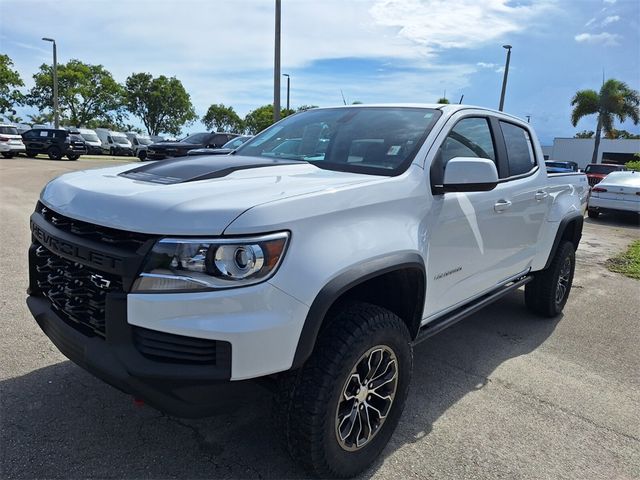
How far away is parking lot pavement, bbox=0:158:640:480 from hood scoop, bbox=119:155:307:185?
3.58 ft

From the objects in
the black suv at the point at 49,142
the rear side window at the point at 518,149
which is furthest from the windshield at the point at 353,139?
the black suv at the point at 49,142

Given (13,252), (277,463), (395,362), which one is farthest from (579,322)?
(13,252)

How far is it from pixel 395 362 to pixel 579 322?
3300mm

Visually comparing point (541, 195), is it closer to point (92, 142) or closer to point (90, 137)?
point (92, 142)

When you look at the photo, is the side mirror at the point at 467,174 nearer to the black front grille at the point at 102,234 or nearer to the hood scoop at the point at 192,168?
the hood scoop at the point at 192,168

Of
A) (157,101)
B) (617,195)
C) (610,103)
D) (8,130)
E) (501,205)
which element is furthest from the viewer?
(157,101)

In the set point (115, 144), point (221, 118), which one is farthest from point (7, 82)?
point (221, 118)

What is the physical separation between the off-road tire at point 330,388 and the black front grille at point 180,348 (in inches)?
16.6

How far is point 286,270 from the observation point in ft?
6.59

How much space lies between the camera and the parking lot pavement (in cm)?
254

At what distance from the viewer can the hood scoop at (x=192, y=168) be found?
2.49 meters

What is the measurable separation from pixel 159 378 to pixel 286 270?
625 mm

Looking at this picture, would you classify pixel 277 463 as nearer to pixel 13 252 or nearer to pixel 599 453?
pixel 599 453

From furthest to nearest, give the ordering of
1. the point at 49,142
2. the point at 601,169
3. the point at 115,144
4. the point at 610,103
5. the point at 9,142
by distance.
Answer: the point at 115,144
the point at 610,103
the point at 49,142
the point at 9,142
the point at 601,169
